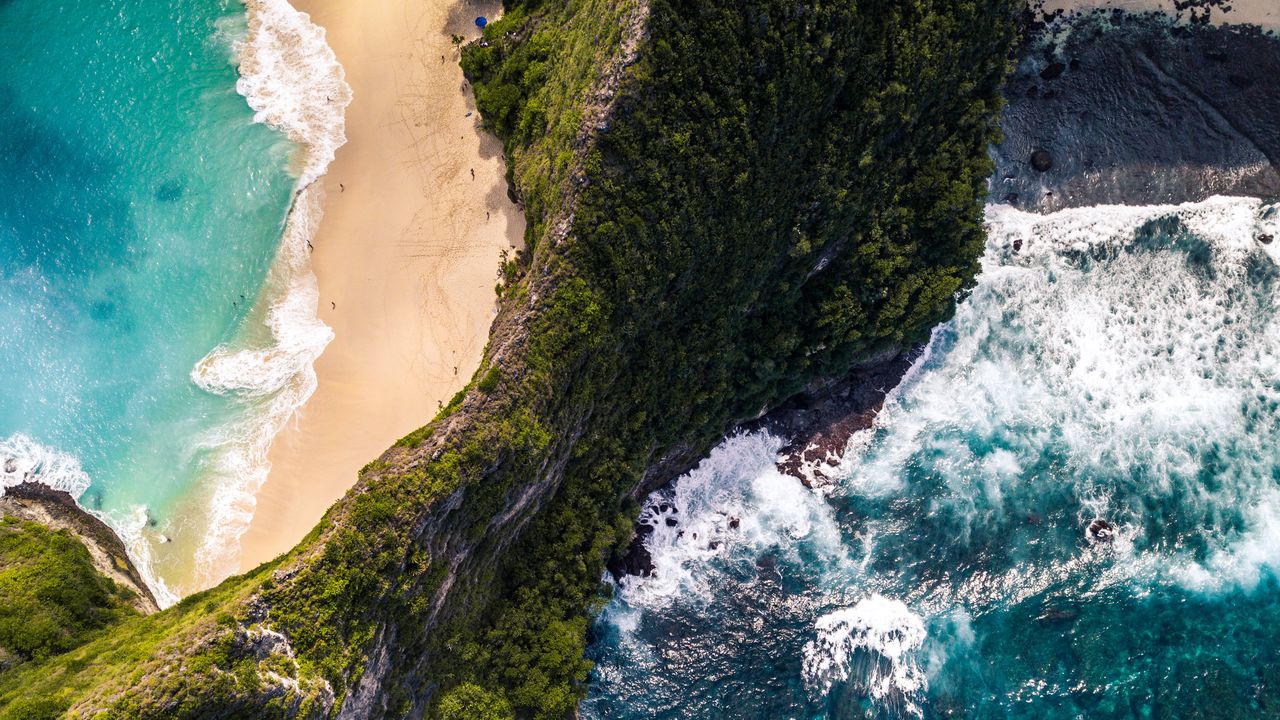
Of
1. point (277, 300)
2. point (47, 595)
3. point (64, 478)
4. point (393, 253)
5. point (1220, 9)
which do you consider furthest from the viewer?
point (1220, 9)

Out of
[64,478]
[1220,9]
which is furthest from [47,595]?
[1220,9]

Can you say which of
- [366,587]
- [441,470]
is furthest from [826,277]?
[366,587]

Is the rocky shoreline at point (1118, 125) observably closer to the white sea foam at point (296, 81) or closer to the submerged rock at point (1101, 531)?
the submerged rock at point (1101, 531)

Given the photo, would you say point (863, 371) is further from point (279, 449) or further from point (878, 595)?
point (279, 449)

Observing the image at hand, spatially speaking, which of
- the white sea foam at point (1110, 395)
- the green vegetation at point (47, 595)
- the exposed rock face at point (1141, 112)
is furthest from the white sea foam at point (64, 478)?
the exposed rock face at point (1141, 112)

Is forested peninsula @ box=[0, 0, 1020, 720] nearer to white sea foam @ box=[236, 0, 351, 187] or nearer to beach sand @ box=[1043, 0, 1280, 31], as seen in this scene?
beach sand @ box=[1043, 0, 1280, 31]

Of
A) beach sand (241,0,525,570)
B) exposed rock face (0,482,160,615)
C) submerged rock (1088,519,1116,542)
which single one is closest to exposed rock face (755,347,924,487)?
submerged rock (1088,519,1116,542)

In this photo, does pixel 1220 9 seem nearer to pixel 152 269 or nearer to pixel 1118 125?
pixel 1118 125
